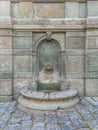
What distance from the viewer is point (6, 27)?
18.5 ft

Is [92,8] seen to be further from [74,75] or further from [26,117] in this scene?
[26,117]

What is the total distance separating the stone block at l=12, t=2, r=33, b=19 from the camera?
19.3 feet

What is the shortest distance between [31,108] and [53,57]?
7.47 ft

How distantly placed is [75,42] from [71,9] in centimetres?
130

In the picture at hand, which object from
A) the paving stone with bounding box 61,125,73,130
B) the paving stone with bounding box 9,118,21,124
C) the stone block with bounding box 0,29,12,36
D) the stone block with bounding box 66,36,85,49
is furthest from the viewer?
the stone block with bounding box 66,36,85,49

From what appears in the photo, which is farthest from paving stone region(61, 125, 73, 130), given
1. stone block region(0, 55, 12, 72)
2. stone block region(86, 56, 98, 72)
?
stone block region(0, 55, 12, 72)

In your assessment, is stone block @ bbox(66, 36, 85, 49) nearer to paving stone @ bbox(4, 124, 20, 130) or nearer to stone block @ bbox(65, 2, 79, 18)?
stone block @ bbox(65, 2, 79, 18)

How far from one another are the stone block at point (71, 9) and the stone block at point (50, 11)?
20 cm

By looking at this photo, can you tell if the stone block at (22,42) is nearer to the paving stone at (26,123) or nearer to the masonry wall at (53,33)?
the masonry wall at (53,33)

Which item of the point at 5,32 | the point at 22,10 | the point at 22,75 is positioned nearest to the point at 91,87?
the point at 22,75

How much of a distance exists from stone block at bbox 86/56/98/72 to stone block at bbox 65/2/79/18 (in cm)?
176

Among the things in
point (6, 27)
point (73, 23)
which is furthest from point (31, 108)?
point (73, 23)

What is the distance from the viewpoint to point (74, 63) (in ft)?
19.5

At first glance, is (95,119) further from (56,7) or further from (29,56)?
(56,7)
